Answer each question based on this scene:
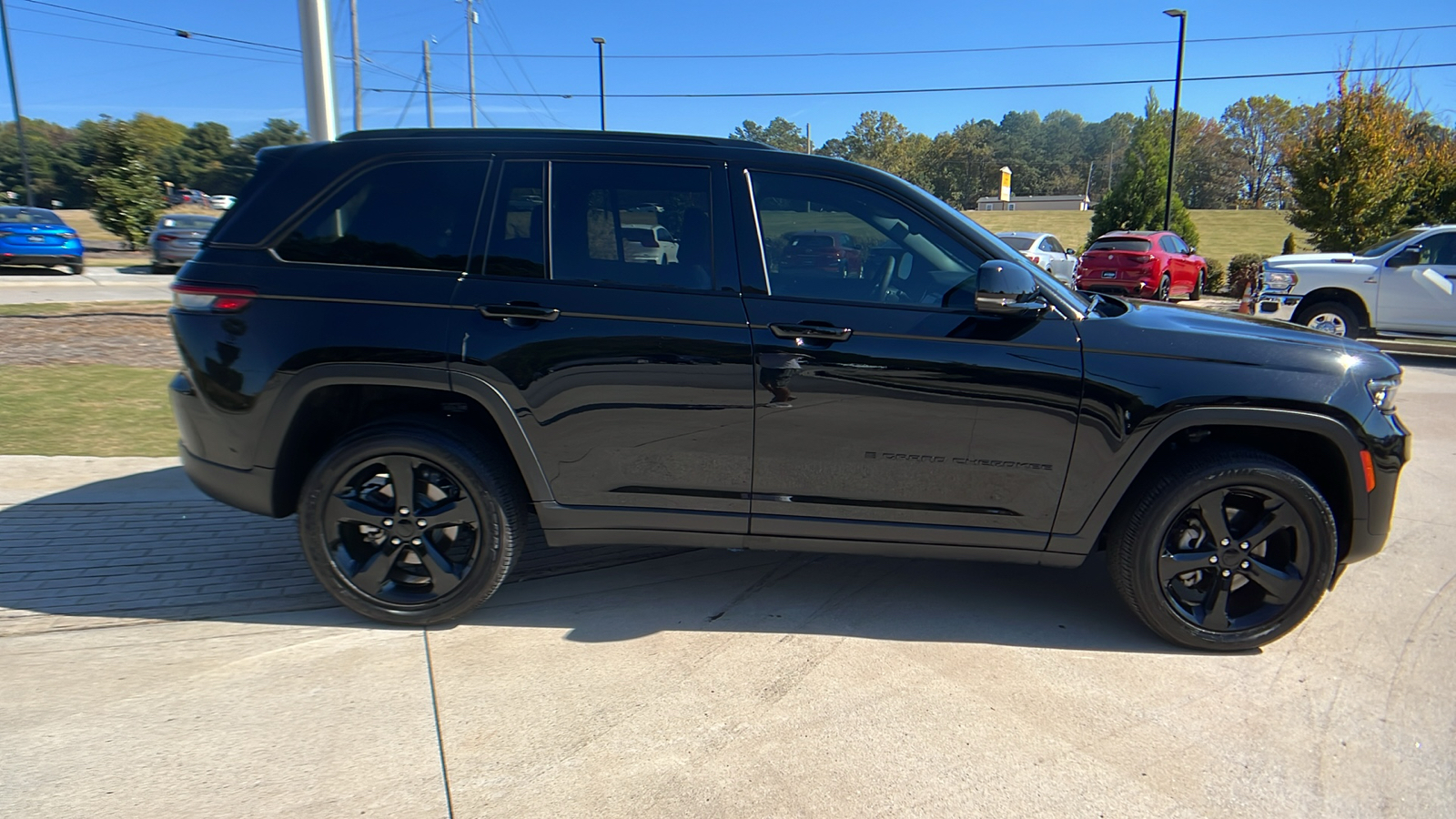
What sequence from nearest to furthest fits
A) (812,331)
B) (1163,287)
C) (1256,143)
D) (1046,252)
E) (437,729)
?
1. (437,729)
2. (812,331)
3. (1163,287)
4. (1046,252)
5. (1256,143)

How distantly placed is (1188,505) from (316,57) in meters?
7.23

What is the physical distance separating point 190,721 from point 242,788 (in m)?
0.52

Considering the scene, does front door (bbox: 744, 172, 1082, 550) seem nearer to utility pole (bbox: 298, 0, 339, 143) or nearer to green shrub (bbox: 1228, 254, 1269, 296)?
utility pole (bbox: 298, 0, 339, 143)

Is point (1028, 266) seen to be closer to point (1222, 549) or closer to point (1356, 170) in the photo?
point (1222, 549)

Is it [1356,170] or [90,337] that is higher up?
[1356,170]

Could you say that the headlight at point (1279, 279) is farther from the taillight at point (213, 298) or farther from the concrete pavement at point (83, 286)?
the concrete pavement at point (83, 286)

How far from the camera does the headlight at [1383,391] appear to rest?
3.54 meters

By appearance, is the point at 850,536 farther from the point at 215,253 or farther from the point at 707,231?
the point at 215,253

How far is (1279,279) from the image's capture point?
11.6 meters

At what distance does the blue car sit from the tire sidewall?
908 inches

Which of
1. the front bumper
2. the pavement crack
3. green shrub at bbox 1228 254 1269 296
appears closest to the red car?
green shrub at bbox 1228 254 1269 296

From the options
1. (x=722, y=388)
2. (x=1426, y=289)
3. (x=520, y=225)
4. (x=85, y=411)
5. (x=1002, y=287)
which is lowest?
(x=85, y=411)

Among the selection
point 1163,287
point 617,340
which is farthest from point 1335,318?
point 617,340

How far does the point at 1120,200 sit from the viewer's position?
30797mm
